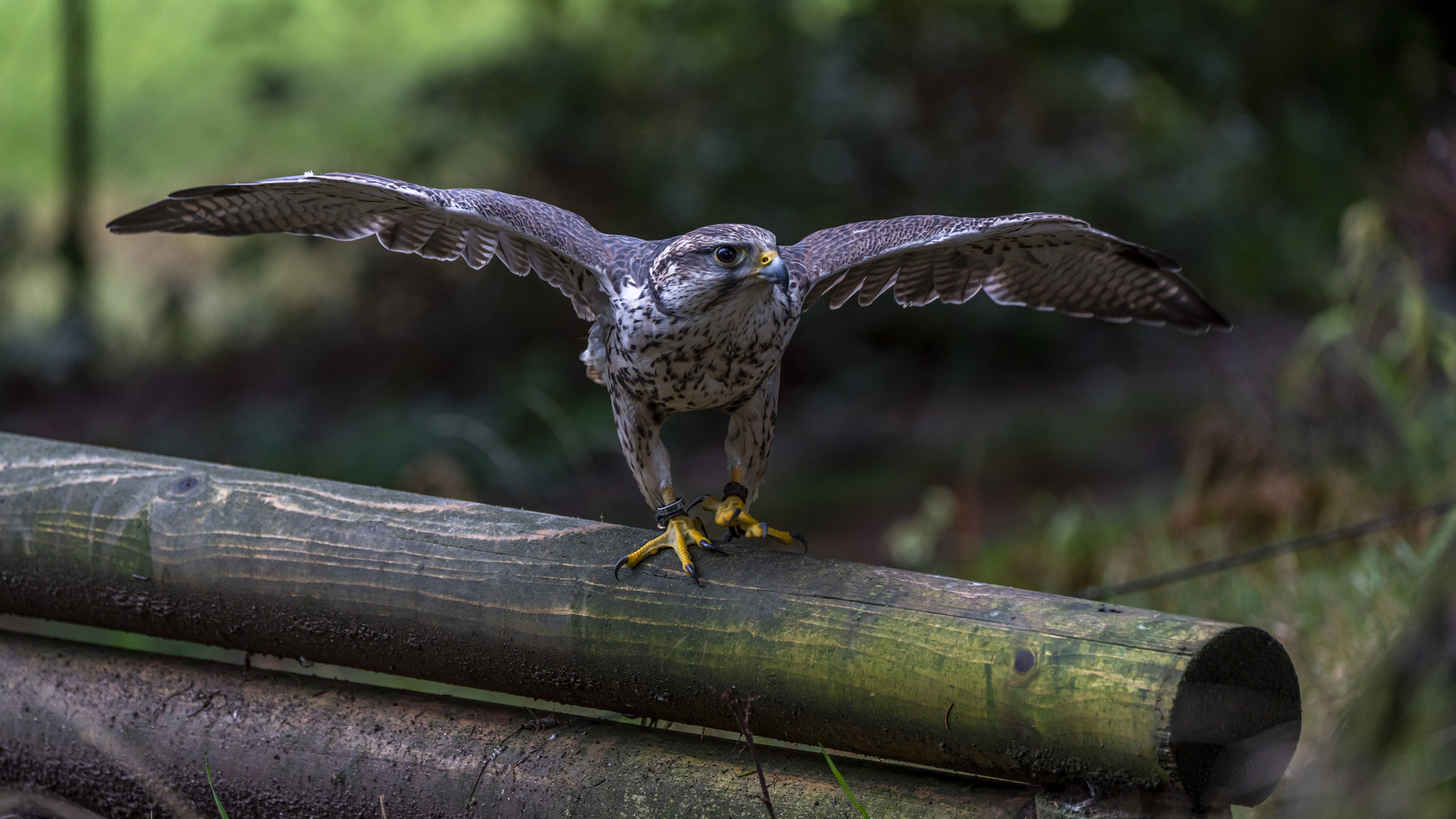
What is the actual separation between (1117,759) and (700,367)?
40.9 inches

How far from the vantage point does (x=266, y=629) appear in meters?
2.08

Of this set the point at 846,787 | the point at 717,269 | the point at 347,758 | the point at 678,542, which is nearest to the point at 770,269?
the point at 717,269

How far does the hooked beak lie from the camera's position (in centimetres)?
203

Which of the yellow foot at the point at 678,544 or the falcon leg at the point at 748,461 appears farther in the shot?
the falcon leg at the point at 748,461

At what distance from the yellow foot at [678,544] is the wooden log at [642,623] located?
1.0 inches

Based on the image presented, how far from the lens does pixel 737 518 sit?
2.43 meters

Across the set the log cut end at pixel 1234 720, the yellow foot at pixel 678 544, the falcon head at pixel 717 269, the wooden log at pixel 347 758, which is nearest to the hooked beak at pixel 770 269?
the falcon head at pixel 717 269

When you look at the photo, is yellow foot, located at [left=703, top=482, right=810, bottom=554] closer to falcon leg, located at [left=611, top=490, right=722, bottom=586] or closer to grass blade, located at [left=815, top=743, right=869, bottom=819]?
falcon leg, located at [left=611, top=490, right=722, bottom=586]

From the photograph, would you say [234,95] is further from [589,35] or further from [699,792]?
[699,792]

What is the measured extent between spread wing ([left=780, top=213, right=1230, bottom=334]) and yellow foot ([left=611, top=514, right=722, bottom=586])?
69cm

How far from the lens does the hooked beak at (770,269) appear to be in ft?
6.66

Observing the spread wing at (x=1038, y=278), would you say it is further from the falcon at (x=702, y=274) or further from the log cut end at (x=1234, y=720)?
the log cut end at (x=1234, y=720)

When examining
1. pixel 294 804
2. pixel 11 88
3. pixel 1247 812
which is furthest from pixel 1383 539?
pixel 11 88

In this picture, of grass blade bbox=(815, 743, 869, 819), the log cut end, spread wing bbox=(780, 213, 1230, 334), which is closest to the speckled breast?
spread wing bbox=(780, 213, 1230, 334)
